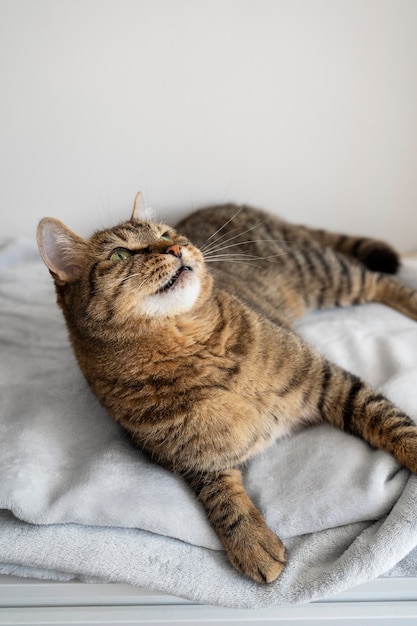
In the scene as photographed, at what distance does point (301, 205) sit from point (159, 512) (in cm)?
148

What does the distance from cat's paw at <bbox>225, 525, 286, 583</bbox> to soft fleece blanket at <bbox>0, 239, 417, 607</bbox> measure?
3cm

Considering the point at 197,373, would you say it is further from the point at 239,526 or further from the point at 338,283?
the point at 338,283

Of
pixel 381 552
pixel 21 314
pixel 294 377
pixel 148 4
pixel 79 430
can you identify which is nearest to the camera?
pixel 381 552

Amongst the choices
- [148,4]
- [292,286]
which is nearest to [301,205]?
[292,286]

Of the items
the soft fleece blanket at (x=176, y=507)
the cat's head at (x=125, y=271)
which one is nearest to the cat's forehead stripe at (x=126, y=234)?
the cat's head at (x=125, y=271)

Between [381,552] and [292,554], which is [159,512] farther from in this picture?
[381,552]

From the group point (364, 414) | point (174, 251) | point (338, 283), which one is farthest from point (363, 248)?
point (174, 251)

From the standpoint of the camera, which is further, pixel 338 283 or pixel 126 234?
pixel 338 283

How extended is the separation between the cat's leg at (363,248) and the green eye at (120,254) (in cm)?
104

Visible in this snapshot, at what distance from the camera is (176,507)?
126cm

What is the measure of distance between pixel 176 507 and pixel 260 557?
0.81ft

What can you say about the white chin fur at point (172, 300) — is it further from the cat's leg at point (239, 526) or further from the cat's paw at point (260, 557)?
the cat's paw at point (260, 557)

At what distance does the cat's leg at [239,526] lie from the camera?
112 centimetres

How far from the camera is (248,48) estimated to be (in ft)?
6.18
